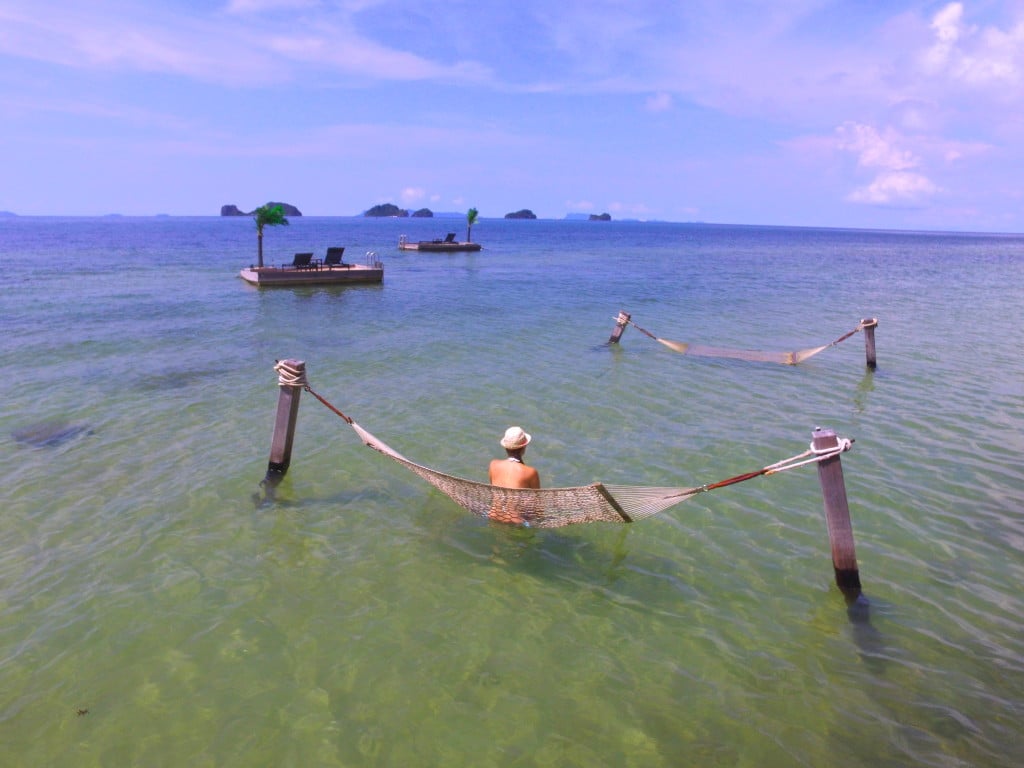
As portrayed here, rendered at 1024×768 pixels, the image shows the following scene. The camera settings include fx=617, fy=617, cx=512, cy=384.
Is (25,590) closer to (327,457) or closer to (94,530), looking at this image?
(94,530)

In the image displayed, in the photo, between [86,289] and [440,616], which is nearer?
[440,616]

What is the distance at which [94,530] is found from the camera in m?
7.86

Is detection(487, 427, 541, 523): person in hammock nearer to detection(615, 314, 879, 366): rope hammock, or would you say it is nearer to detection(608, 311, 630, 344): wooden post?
detection(615, 314, 879, 366): rope hammock

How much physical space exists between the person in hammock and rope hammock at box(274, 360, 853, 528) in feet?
0.06

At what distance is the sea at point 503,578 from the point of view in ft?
16.3

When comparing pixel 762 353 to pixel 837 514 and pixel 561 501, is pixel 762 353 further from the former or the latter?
pixel 561 501

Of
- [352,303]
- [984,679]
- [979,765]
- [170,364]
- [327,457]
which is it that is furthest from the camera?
[352,303]

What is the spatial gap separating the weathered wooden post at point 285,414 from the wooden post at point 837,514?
6.18 metres

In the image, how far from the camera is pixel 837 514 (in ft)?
20.5

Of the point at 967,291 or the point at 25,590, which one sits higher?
the point at 967,291

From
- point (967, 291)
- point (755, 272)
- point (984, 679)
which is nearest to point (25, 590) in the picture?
point (984, 679)

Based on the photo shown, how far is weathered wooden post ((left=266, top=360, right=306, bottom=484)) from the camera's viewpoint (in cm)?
838

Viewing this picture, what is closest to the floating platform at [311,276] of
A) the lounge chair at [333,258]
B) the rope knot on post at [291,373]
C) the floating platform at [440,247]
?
the lounge chair at [333,258]

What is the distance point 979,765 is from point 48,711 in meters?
7.33
